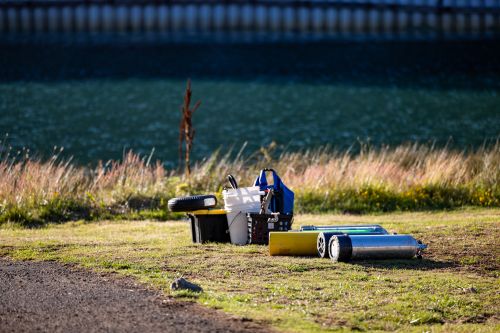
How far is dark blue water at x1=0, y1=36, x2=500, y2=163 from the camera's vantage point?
32719mm

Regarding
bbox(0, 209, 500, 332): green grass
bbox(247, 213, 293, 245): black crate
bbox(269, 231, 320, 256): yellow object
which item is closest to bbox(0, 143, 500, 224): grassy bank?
bbox(0, 209, 500, 332): green grass

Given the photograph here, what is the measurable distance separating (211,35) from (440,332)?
41.8 m

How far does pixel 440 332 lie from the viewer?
7.14 metres

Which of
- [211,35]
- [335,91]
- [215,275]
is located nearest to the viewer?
[215,275]

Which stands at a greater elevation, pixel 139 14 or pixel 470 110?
pixel 139 14

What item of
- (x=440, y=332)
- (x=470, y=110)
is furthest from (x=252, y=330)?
(x=470, y=110)

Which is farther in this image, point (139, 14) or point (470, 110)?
point (139, 14)

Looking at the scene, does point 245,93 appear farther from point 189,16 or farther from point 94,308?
point 94,308

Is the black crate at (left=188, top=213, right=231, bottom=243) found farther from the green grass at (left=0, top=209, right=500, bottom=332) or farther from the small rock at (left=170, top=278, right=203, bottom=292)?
the small rock at (left=170, top=278, right=203, bottom=292)

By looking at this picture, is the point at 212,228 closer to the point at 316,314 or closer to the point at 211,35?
the point at 316,314

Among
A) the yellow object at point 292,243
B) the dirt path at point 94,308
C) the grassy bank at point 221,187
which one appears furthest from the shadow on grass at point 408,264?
the grassy bank at point 221,187

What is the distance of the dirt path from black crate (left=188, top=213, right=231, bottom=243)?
2.37 m

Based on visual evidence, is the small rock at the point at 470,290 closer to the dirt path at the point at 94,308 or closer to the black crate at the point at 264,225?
the dirt path at the point at 94,308

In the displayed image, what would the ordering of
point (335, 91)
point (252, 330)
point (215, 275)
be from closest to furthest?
point (252, 330) < point (215, 275) < point (335, 91)
